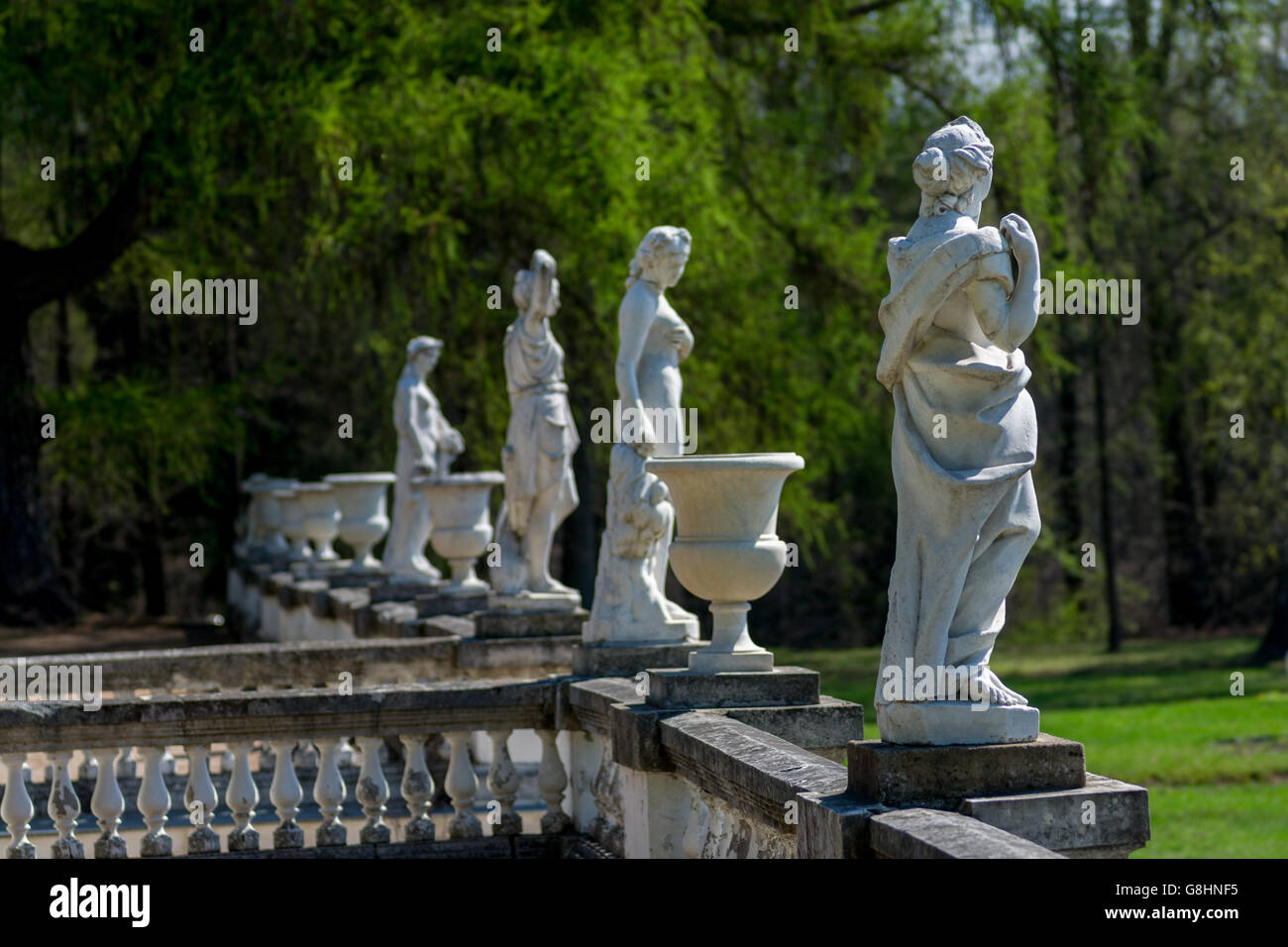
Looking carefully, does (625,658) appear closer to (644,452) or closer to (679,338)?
(644,452)

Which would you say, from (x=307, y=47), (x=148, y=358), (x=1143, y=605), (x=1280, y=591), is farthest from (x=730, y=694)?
(x=1143, y=605)

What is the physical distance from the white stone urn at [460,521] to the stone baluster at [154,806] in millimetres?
5817

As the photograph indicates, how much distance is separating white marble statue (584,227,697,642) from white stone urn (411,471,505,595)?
15.8ft

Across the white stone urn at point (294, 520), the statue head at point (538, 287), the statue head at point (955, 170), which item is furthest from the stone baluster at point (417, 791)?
the white stone urn at point (294, 520)

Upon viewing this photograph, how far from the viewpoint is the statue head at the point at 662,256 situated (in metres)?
8.48

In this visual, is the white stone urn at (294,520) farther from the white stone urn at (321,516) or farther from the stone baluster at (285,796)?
the stone baluster at (285,796)

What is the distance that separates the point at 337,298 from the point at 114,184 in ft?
9.18

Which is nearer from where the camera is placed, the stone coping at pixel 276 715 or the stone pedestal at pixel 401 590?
the stone coping at pixel 276 715

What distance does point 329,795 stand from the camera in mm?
7824

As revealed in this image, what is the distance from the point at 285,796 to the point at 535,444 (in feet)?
11.4

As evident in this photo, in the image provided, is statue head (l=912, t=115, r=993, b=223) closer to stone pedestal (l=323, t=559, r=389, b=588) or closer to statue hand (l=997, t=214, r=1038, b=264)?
statue hand (l=997, t=214, r=1038, b=264)

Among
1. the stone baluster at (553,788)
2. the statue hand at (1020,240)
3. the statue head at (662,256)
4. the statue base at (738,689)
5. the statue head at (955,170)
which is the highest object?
the statue head at (662,256)

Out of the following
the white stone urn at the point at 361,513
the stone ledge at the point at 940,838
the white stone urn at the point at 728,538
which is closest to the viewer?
the stone ledge at the point at 940,838

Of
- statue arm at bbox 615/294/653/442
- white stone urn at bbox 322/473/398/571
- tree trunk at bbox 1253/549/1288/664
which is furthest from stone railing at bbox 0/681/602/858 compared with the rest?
tree trunk at bbox 1253/549/1288/664
